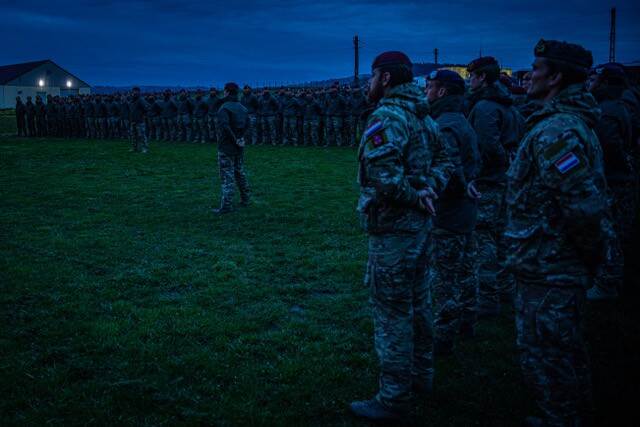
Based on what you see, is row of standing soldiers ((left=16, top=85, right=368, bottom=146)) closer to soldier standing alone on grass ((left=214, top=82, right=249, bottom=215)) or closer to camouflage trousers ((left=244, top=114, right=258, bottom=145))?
camouflage trousers ((left=244, top=114, right=258, bottom=145))

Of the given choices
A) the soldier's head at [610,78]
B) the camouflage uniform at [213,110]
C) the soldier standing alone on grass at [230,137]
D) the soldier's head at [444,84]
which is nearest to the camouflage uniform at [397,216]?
the soldier's head at [444,84]

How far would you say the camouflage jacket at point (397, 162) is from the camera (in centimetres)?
307

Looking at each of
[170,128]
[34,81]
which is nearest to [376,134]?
[170,128]

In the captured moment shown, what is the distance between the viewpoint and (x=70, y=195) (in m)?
12.2

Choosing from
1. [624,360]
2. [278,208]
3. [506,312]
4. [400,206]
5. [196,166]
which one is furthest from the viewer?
[196,166]

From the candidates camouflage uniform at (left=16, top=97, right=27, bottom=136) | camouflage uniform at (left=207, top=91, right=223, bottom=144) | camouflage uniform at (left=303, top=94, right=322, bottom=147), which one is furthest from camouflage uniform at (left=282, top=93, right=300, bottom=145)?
camouflage uniform at (left=16, top=97, right=27, bottom=136)

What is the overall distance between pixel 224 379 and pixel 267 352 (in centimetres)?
57

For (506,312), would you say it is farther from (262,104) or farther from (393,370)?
(262,104)

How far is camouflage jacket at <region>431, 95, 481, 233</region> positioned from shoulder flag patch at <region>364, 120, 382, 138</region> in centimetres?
125

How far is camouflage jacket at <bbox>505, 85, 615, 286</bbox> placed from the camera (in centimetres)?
263

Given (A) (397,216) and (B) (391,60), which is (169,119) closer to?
(B) (391,60)

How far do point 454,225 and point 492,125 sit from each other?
4.33ft

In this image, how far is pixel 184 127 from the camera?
26.4 metres

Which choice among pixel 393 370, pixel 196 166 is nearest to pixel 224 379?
pixel 393 370
